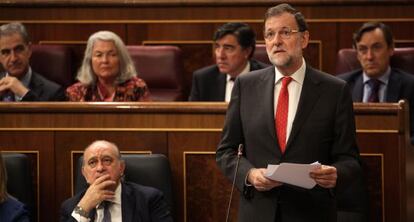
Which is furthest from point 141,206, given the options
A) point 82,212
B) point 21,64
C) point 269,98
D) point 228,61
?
point 21,64

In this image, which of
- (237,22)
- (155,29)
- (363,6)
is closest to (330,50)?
(363,6)

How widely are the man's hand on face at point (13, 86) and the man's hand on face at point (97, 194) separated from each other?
0.82 m

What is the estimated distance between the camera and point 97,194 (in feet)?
8.66

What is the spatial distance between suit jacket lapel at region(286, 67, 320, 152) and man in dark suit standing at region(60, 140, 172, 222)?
72 centimetres

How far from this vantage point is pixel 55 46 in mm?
3865

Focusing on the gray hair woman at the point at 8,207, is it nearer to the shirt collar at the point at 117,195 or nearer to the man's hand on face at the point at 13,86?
the shirt collar at the point at 117,195

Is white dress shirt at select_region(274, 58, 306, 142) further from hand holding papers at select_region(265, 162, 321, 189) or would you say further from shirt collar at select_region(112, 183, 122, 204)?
shirt collar at select_region(112, 183, 122, 204)

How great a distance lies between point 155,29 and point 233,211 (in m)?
1.40

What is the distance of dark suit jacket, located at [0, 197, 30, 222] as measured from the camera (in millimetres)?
2648

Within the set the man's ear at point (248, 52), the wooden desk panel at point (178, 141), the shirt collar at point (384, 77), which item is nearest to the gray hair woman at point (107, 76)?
the man's ear at point (248, 52)

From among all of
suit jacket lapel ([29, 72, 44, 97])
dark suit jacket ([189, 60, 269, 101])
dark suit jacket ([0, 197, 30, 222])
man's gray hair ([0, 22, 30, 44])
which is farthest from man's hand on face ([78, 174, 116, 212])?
man's gray hair ([0, 22, 30, 44])

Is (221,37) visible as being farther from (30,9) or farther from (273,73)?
(273,73)

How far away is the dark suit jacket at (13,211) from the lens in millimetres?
2648

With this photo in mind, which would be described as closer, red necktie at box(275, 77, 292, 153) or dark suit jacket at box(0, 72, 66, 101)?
red necktie at box(275, 77, 292, 153)
